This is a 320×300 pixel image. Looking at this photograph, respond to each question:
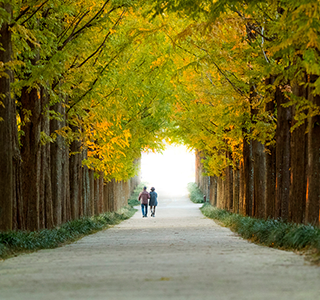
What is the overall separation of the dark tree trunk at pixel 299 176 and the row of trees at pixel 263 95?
0.02 meters

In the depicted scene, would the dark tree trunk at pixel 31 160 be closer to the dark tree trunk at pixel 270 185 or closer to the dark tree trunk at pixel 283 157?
the dark tree trunk at pixel 283 157

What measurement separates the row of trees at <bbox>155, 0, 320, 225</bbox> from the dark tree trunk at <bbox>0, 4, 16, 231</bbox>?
3.61m

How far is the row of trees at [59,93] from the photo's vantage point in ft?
38.8

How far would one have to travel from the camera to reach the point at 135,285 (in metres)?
5.82

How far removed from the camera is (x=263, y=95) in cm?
1625

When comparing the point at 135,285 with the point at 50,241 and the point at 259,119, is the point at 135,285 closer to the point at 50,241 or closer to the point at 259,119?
the point at 50,241

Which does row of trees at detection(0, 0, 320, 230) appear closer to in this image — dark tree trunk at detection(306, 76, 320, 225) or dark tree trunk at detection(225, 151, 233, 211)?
dark tree trunk at detection(306, 76, 320, 225)

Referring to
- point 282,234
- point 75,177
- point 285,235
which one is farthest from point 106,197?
point 285,235

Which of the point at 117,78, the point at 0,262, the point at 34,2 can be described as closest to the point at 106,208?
the point at 117,78

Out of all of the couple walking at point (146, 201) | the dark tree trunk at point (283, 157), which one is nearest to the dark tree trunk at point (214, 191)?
the couple walking at point (146, 201)

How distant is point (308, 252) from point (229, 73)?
31.3 ft

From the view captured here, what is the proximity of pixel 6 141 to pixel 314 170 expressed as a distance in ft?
21.4

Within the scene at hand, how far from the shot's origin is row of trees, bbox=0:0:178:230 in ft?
38.8

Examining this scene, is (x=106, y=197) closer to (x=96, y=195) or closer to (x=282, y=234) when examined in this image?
(x=96, y=195)
